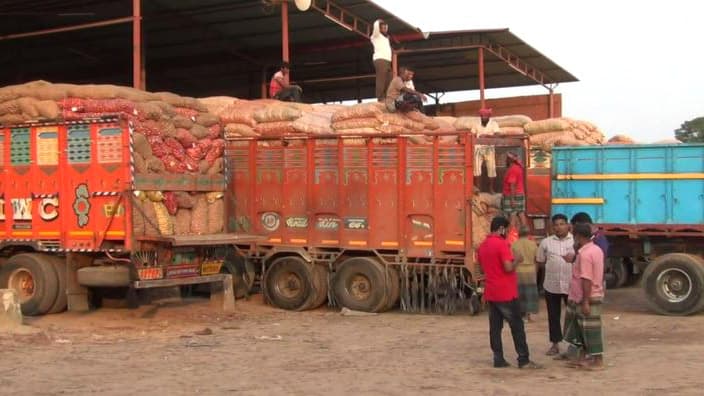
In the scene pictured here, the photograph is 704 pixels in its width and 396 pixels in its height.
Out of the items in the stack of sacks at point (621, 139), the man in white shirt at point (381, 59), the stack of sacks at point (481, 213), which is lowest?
the stack of sacks at point (481, 213)

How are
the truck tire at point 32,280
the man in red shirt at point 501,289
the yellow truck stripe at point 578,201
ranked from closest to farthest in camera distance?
the man in red shirt at point 501,289 < the truck tire at point 32,280 < the yellow truck stripe at point 578,201

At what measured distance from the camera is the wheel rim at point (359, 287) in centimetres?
1331

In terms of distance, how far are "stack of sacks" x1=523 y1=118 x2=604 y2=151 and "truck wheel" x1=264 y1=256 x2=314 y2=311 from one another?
5.64 metres

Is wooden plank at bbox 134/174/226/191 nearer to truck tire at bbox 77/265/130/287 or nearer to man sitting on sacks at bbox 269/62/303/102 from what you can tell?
truck tire at bbox 77/265/130/287

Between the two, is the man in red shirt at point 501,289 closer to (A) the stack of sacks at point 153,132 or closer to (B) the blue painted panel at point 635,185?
(A) the stack of sacks at point 153,132

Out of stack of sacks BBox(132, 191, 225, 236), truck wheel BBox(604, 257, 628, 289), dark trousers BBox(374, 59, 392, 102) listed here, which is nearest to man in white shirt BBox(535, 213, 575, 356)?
stack of sacks BBox(132, 191, 225, 236)

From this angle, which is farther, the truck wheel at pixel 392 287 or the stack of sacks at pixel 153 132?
the truck wheel at pixel 392 287

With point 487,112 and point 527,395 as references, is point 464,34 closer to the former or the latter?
point 487,112

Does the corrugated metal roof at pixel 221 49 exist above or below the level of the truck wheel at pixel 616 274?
above

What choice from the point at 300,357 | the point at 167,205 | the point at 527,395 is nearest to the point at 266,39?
the point at 167,205

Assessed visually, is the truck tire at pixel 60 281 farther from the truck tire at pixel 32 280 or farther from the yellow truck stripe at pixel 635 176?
the yellow truck stripe at pixel 635 176

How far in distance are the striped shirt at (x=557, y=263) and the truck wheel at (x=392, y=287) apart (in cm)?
410

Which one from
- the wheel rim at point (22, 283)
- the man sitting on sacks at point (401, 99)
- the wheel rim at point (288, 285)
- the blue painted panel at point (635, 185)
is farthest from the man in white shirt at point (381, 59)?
the wheel rim at point (22, 283)

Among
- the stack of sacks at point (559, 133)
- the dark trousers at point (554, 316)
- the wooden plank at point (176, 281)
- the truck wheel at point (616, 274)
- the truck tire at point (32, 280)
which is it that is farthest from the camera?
the stack of sacks at point (559, 133)
